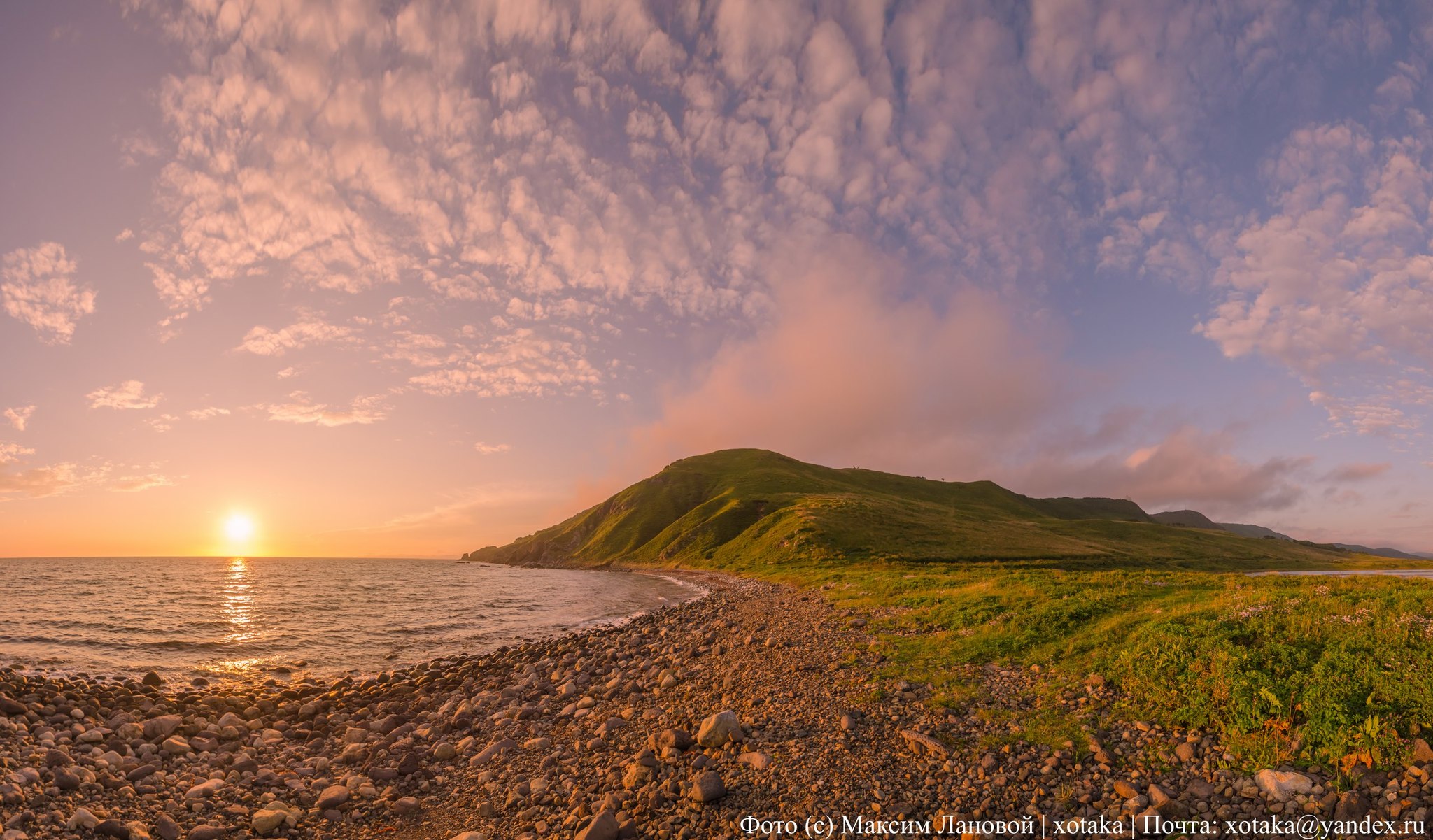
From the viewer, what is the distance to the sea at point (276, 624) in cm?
3097

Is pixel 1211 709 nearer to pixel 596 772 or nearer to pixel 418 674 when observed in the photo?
pixel 596 772

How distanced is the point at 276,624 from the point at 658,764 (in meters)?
48.1

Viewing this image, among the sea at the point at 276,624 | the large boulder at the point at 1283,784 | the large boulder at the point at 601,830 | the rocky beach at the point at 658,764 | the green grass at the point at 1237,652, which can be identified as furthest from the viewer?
the sea at the point at 276,624

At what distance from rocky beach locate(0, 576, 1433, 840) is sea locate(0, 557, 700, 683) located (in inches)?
345

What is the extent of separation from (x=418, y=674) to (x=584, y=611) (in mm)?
26208

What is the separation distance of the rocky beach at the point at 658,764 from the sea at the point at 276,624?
8.76 m

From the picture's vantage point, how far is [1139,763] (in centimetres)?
1123

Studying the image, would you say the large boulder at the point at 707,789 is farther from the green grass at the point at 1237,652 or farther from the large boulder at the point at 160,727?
the large boulder at the point at 160,727

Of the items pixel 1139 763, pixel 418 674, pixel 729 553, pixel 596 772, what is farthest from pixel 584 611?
pixel 729 553

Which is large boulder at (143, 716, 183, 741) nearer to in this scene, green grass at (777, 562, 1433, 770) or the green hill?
green grass at (777, 562, 1433, 770)

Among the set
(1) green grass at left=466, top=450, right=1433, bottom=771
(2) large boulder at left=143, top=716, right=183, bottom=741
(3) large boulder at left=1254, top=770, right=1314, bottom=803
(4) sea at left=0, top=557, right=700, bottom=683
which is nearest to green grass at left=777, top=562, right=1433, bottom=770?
(1) green grass at left=466, top=450, right=1433, bottom=771

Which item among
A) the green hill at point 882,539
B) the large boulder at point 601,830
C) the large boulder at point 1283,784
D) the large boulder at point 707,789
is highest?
the large boulder at point 1283,784

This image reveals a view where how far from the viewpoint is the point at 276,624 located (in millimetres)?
45688

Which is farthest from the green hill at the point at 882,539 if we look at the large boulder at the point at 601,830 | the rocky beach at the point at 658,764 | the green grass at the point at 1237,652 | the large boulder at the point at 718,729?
the large boulder at the point at 601,830
